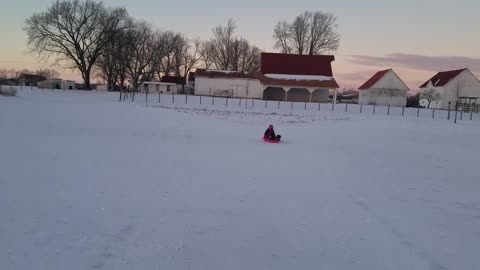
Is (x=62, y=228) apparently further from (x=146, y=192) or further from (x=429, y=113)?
(x=429, y=113)

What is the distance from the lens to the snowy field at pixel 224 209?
14.1ft

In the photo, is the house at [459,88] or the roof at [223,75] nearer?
the roof at [223,75]

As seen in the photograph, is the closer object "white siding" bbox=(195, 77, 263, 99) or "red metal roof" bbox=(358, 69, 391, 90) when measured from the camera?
"white siding" bbox=(195, 77, 263, 99)

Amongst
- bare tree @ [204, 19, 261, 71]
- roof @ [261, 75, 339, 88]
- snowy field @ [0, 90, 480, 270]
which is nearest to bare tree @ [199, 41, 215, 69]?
bare tree @ [204, 19, 261, 71]

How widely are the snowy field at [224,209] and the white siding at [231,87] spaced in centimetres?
3748

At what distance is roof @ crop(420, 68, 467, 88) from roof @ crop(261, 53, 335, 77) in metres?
18.7

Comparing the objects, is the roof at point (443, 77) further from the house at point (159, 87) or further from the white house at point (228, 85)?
the house at point (159, 87)

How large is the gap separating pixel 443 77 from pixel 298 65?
24660 millimetres

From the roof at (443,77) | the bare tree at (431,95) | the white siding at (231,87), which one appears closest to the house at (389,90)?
the bare tree at (431,95)

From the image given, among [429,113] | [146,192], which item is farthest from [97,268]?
[429,113]

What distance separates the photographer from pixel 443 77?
60.5 metres

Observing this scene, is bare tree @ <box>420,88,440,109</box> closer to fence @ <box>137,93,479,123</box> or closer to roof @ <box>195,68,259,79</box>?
fence @ <box>137,93,479,123</box>

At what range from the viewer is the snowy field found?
4.29 m

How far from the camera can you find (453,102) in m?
57.1
